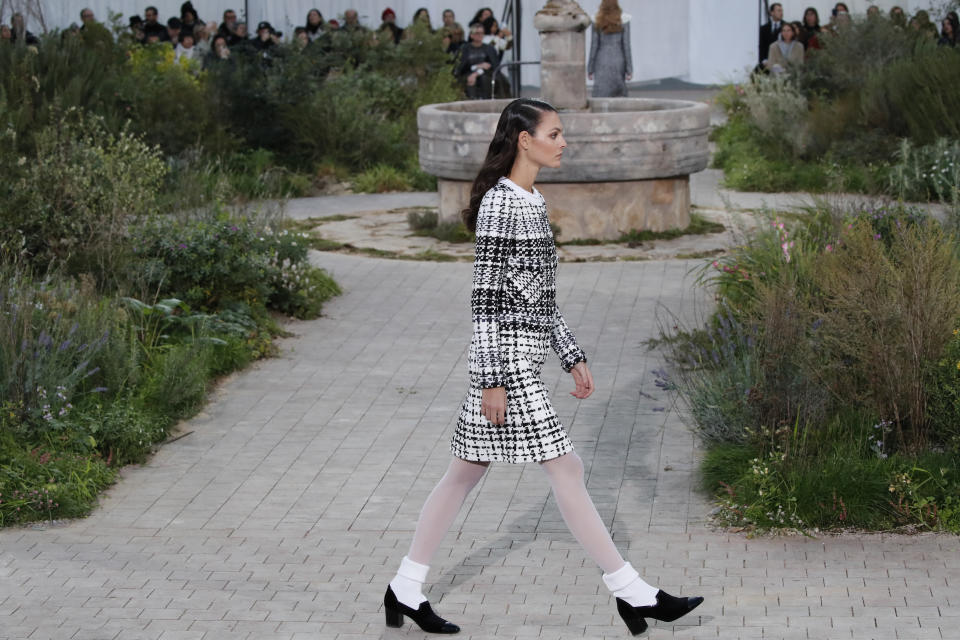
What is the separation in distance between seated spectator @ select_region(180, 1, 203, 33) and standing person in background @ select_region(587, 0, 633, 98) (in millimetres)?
9356

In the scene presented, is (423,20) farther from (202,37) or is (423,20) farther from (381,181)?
(381,181)

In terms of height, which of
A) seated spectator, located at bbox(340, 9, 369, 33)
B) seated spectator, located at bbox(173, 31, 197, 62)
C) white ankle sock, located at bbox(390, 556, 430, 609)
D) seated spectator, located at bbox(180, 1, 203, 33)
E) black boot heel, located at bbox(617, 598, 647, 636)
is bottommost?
black boot heel, located at bbox(617, 598, 647, 636)

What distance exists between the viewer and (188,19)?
24.8 m

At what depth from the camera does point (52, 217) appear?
9359 millimetres

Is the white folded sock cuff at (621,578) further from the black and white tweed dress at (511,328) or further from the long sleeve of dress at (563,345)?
the long sleeve of dress at (563,345)

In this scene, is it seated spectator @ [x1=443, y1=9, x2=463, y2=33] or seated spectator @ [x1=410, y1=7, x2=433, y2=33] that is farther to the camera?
seated spectator @ [x1=443, y1=9, x2=463, y2=33]

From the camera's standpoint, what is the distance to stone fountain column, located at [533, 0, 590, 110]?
13.1m

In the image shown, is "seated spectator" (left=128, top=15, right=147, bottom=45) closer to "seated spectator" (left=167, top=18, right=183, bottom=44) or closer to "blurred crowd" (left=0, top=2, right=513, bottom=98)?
"blurred crowd" (left=0, top=2, right=513, bottom=98)

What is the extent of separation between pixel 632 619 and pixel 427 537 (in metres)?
0.70

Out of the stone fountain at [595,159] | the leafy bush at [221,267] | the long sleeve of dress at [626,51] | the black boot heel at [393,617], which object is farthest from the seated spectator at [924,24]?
the black boot heel at [393,617]

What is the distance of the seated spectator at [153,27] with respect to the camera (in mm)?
23709

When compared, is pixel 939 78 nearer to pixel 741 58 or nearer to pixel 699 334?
pixel 699 334

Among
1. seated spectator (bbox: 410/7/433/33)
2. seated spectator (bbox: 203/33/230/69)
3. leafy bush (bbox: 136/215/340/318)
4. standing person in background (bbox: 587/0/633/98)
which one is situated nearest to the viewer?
leafy bush (bbox: 136/215/340/318)

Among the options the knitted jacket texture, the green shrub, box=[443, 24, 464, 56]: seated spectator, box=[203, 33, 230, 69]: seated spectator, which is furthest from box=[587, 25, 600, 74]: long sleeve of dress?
the knitted jacket texture
